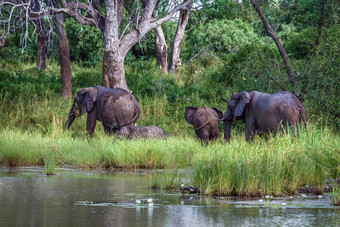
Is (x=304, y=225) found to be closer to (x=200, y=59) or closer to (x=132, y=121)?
(x=132, y=121)

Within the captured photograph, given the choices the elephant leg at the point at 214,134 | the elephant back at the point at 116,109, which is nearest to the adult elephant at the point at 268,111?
the elephant leg at the point at 214,134

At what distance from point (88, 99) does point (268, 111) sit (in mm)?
5443

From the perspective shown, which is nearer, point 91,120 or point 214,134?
point 214,134

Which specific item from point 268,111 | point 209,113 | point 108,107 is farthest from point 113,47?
point 268,111

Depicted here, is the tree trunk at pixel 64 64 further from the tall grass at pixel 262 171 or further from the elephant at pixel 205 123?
the tall grass at pixel 262 171

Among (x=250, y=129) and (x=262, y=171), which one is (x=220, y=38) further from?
(x=262, y=171)

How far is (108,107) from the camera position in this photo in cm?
1666

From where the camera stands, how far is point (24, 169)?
1266 cm

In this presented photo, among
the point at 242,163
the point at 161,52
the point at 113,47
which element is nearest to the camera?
the point at 242,163

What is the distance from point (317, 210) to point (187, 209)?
1533 millimetres

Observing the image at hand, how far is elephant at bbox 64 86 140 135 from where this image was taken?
1669cm

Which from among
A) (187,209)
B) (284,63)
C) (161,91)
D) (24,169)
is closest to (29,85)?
(161,91)

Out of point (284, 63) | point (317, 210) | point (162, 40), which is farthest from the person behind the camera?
point (162, 40)

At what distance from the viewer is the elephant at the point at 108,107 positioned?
16.7 m
